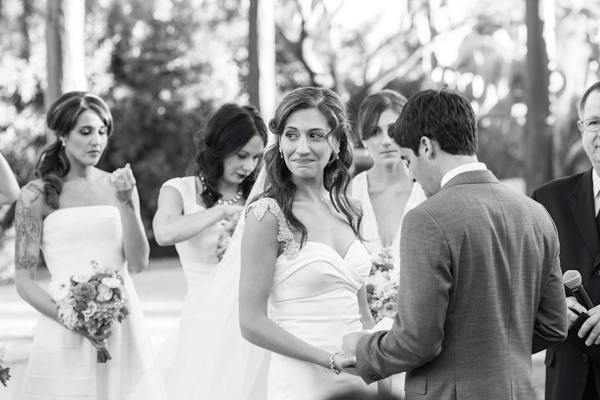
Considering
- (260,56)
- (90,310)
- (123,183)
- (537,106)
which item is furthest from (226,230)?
(260,56)

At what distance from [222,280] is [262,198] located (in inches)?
23.7

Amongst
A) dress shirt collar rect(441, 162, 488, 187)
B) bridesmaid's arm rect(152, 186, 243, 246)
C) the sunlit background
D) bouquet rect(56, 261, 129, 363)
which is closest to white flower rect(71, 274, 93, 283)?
bouquet rect(56, 261, 129, 363)

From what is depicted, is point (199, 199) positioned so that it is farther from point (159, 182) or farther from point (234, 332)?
→ point (159, 182)

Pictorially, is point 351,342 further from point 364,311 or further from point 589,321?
point 589,321

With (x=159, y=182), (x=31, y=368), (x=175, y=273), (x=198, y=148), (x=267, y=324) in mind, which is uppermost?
(x=198, y=148)

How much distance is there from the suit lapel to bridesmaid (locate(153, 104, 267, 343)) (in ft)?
6.03

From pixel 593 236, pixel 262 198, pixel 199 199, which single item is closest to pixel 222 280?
pixel 262 198

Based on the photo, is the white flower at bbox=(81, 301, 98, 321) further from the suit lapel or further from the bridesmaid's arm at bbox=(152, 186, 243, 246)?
the suit lapel

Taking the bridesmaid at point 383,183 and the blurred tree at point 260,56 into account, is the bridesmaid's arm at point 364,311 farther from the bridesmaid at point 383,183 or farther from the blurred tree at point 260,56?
the blurred tree at point 260,56

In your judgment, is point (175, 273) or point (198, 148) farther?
point (175, 273)

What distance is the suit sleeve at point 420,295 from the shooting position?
274cm

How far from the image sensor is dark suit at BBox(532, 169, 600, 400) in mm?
4027

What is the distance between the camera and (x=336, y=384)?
3.49 metres

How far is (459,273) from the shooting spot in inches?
109
